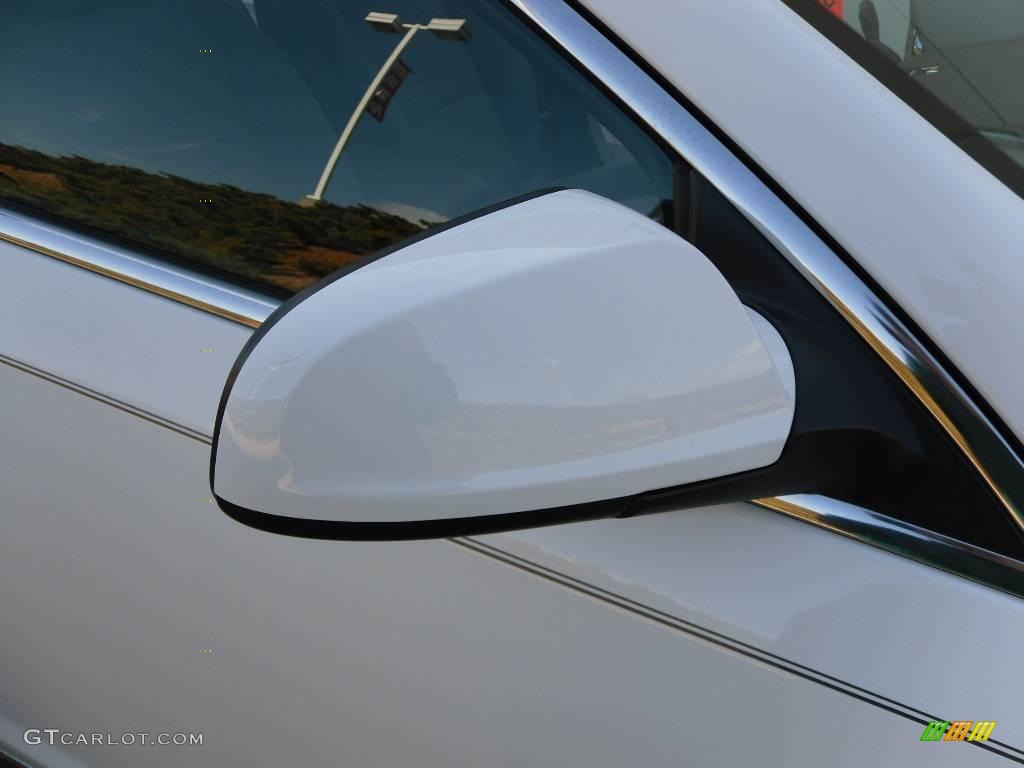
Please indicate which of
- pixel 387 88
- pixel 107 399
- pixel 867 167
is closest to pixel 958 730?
pixel 867 167

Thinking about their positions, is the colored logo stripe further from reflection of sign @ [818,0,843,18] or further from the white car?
reflection of sign @ [818,0,843,18]

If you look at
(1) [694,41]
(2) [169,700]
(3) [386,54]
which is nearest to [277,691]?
(2) [169,700]

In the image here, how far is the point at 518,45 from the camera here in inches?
38.5

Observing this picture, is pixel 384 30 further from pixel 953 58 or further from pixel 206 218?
pixel 953 58

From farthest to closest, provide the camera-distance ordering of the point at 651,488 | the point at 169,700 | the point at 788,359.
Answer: the point at 169,700 → the point at 788,359 → the point at 651,488

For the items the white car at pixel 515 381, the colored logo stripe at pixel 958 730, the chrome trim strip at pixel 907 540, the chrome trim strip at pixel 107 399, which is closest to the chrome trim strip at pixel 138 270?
the white car at pixel 515 381

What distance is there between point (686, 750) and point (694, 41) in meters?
0.65

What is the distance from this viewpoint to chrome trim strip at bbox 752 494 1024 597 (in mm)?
833

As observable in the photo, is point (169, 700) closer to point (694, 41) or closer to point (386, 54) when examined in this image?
point (386, 54)

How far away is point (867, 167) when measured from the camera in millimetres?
832

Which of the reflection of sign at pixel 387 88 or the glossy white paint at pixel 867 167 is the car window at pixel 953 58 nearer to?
the glossy white paint at pixel 867 167

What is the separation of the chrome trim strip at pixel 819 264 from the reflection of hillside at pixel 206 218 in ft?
1.00

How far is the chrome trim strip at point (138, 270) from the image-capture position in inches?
45.6

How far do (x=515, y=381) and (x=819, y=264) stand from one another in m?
0.34
